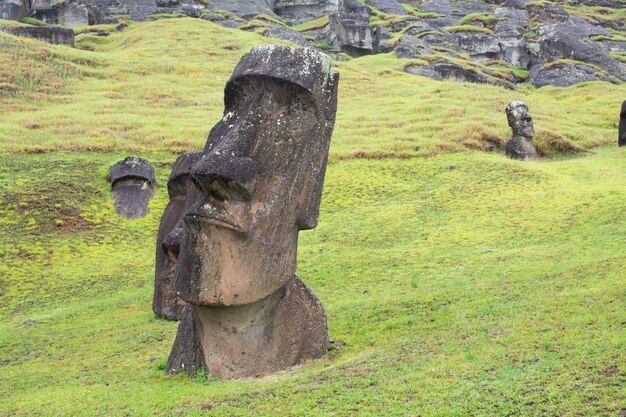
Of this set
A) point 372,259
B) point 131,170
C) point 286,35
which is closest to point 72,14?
point 286,35

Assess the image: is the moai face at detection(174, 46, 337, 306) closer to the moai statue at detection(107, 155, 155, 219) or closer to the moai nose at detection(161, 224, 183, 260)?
the moai nose at detection(161, 224, 183, 260)

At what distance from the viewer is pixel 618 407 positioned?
7.12 m

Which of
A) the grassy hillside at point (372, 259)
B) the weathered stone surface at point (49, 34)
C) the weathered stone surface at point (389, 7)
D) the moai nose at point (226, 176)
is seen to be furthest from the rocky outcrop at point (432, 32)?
the moai nose at point (226, 176)

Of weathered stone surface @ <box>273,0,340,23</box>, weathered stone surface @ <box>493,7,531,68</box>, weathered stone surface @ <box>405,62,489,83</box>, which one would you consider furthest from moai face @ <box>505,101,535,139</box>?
weathered stone surface @ <box>273,0,340,23</box>

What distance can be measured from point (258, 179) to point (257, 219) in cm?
51

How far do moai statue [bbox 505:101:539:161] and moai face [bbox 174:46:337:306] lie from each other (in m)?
22.3

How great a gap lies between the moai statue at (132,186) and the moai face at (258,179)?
1498 cm

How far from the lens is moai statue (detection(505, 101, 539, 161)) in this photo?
32.1 metres

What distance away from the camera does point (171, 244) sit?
1534 cm

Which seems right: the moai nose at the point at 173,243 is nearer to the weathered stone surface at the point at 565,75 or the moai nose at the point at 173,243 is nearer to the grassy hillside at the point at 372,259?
the grassy hillside at the point at 372,259

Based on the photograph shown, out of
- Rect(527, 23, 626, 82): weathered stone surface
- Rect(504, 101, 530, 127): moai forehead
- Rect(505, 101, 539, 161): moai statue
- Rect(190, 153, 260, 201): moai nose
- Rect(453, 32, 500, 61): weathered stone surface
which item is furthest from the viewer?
Rect(453, 32, 500, 61): weathered stone surface

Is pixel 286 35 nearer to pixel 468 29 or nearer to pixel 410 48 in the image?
pixel 410 48

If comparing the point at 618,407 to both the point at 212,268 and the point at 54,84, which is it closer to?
the point at 212,268

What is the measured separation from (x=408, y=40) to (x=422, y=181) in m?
47.1
